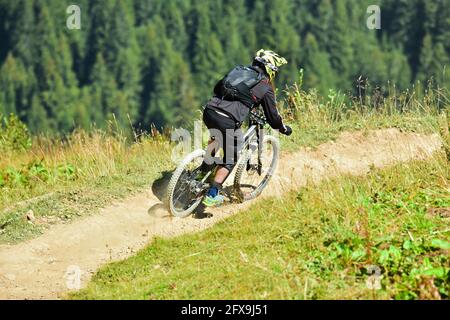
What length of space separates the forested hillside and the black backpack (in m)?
144

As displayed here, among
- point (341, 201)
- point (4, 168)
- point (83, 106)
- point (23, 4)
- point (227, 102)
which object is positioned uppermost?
point (227, 102)

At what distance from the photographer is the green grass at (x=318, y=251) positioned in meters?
7.14

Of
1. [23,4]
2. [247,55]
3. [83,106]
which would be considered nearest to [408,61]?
[247,55]

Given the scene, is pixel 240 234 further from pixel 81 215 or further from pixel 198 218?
pixel 81 215

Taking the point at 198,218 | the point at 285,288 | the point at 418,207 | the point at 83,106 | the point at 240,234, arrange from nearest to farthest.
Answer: the point at 285,288
the point at 418,207
the point at 240,234
the point at 198,218
the point at 83,106

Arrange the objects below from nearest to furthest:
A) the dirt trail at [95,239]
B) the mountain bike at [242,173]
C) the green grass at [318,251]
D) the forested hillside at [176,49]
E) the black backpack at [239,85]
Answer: the green grass at [318,251]
the dirt trail at [95,239]
the black backpack at [239,85]
the mountain bike at [242,173]
the forested hillside at [176,49]

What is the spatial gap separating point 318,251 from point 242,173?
14.9 ft

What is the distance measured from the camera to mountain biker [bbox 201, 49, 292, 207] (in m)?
10.4

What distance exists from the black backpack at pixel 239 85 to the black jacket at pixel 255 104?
0.06 metres

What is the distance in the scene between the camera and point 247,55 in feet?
590

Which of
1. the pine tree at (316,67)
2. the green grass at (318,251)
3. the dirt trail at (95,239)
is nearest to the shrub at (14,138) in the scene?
the dirt trail at (95,239)

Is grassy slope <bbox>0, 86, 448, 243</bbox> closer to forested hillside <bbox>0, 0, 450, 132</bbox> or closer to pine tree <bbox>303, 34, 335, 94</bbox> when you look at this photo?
forested hillside <bbox>0, 0, 450, 132</bbox>

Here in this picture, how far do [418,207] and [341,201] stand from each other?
94cm

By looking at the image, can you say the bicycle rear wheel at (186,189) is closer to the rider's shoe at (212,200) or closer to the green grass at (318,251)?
the rider's shoe at (212,200)
